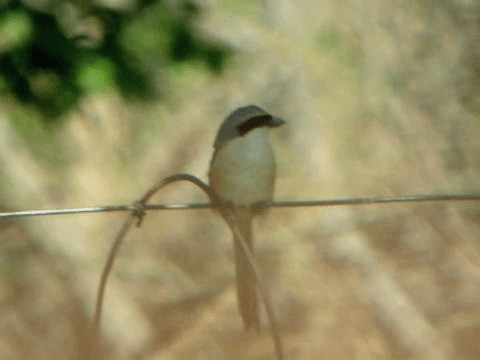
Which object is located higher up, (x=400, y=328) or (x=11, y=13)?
(x=11, y=13)

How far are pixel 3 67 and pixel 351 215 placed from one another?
3847 mm

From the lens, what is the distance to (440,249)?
17.8 feet

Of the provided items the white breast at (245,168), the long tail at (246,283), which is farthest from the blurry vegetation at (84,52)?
the white breast at (245,168)

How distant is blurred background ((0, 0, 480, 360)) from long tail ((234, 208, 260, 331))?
2.32m

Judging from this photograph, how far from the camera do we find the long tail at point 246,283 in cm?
250

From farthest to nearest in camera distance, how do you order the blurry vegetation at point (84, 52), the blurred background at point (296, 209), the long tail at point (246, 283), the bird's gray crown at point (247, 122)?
the blurred background at point (296, 209) < the bird's gray crown at point (247, 122) < the long tail at point (246, 283) < the blurry vegetation at point (84, 52)

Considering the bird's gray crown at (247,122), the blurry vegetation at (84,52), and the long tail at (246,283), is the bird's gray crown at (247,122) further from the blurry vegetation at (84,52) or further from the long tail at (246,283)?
the blurry vegetation at (84,52)

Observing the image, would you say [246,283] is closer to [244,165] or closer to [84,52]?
[244,165]

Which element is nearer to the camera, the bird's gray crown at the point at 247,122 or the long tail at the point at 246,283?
the long tail at the point at 246,283

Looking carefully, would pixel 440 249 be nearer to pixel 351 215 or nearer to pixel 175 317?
pixel 351 215

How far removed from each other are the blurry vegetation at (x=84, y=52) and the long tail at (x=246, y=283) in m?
0.79

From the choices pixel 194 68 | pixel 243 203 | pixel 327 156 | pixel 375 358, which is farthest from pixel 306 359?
pixel 194 68

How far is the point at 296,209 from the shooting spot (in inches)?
213

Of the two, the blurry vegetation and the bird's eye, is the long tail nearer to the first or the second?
the bird's eye
